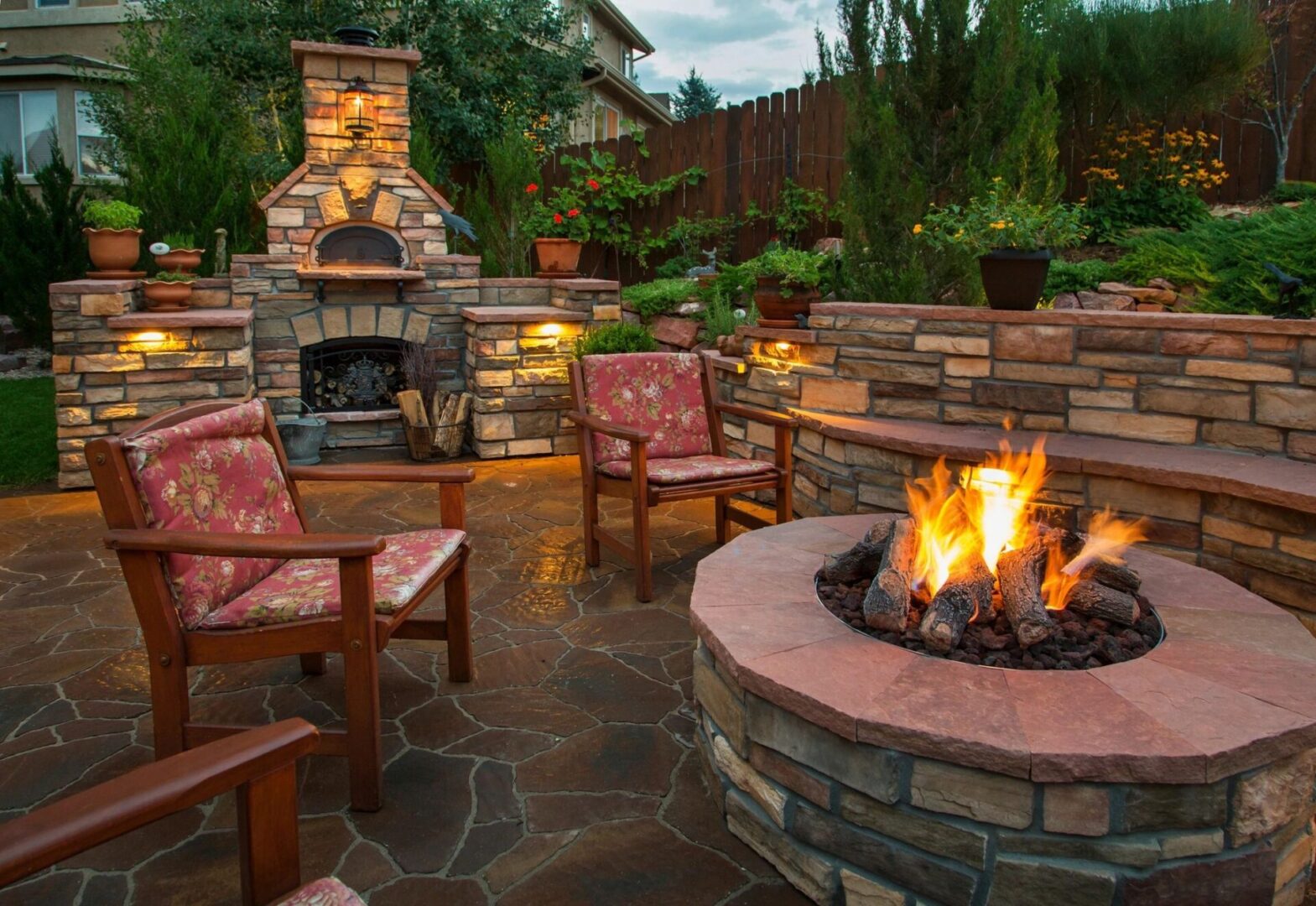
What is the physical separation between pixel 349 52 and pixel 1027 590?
6838 mm

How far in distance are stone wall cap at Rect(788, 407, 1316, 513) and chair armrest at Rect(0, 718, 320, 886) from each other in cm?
318

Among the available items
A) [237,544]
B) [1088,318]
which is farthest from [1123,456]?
[237,544]

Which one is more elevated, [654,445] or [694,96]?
[694,96]

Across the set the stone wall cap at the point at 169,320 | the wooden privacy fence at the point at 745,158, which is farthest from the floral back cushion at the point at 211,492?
the wooden privacy fence at the point at 745,158

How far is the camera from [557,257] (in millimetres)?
7789

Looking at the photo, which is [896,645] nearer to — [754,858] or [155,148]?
[754,858]

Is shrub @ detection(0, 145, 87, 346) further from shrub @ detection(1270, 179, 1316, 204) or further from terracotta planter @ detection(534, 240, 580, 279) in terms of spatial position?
shrub @ detection(1270, 179, 1316, 204)

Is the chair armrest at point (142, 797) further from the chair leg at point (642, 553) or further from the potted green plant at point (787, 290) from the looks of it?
the potted green plant at point (787, 290)

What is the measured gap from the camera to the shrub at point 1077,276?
235 inches

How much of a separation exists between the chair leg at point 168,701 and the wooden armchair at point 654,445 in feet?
6.43

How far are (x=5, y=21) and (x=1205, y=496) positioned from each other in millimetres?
17028

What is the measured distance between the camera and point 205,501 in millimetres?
2600

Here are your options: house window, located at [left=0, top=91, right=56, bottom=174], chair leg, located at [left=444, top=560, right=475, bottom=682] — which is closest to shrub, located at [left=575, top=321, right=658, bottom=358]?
chair leg, located at [left=444, top=560, right=475, bottom=682]

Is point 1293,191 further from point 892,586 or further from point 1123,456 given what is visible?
point 892,586
